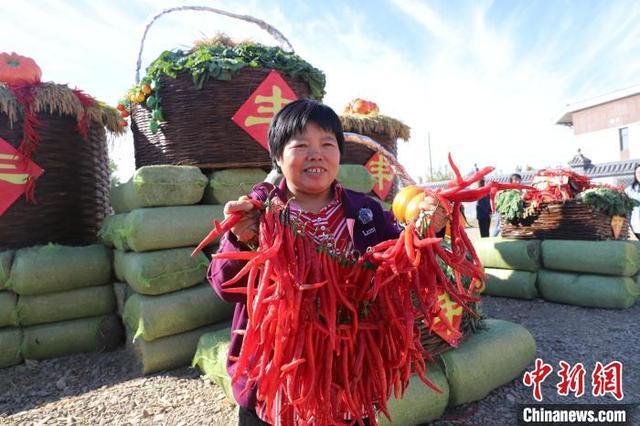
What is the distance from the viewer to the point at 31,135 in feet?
8.38

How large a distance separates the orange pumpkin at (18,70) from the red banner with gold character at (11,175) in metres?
0.46

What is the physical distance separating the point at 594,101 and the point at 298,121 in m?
28.9

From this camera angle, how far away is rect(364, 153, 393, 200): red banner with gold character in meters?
3.84

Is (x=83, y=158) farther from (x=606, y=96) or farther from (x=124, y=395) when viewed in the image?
(x=606, y=96)

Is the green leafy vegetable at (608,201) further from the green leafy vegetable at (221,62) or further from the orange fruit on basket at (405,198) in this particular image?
the orange fruit on basket at (405,198)

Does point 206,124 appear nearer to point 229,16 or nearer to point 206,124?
point 206,124

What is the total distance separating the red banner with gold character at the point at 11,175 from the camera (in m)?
2.47

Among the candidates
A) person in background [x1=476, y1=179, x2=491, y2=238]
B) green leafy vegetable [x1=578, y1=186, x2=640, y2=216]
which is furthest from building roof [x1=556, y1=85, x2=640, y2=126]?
green leafy vegetable [x1=578, y1=186, x2=640, y2=216]

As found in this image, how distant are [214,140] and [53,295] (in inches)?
58.1

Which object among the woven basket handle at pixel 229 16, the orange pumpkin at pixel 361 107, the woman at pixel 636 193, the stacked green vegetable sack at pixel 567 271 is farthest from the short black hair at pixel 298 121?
the woman at pixel 636 193

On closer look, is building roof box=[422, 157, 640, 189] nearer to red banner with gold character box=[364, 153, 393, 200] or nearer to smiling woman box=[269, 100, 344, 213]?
red banner with gold character box=[364, 153, 393, 200]

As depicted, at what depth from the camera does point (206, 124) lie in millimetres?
2512

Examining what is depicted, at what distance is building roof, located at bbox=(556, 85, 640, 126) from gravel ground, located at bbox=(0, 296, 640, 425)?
24982 mm

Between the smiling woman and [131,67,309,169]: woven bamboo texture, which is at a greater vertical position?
[131,67,309,169]: woven bamboo texture
